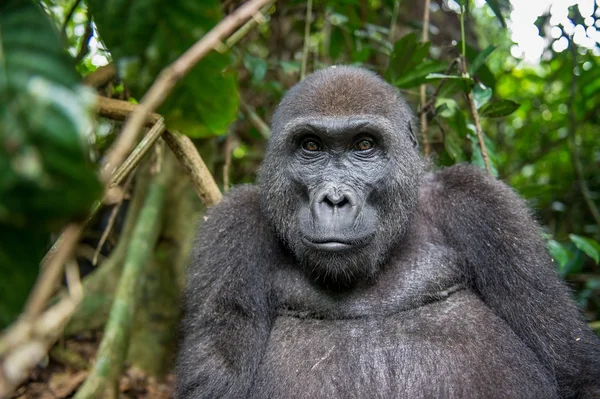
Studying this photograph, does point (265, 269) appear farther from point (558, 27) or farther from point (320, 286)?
point (558, 27)

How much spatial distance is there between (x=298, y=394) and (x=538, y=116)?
6773 mm

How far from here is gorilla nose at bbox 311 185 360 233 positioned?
2922mm

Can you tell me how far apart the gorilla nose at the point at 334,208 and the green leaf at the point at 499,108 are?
1.82m

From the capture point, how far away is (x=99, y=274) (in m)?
5.41

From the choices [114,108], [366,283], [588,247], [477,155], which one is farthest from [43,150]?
[588,247]

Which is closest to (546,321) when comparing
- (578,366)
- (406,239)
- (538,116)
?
(578,366)

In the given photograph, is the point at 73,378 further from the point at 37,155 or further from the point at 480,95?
the point at 37,155

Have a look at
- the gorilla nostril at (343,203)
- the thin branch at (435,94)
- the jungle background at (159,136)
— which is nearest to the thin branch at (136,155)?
the jungle background at (159,136)

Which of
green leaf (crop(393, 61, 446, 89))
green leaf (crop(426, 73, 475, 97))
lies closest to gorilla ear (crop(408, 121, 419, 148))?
green leaf (crop(426, 73, 475, 97))

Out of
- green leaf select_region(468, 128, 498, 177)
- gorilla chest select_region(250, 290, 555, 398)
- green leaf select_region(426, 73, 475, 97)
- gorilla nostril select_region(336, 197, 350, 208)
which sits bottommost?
gorilla chest select_region(250, 290, 555, 398)

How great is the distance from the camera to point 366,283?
11.0 feet

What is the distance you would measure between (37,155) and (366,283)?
2.59 metres

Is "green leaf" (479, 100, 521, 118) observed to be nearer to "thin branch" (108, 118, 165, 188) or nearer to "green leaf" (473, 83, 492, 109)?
"green leaf" (473, 83, 492, 109)

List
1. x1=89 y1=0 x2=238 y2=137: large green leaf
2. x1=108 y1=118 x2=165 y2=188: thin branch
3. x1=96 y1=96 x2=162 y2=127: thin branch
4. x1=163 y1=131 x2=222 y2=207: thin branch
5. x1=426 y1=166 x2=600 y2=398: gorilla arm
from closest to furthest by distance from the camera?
x1=89 y1=0 x2=238 y2=137: large green leaf, x1=108 y1=118 x2=165 y2=188: thin branch, x1=426 y1=166 x2=600 y2=398: gorilla arm, x1=96 y1=96 x2=162 y2=127: thin branch, x1=163 y1=131 x2=222 y2=207: thin branch
